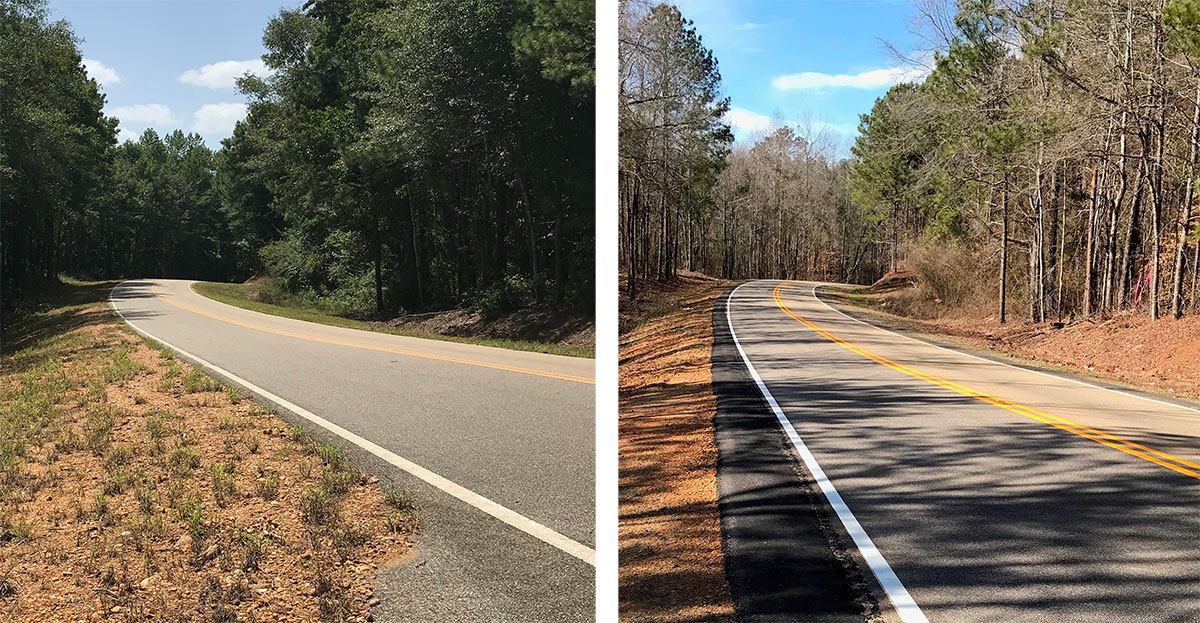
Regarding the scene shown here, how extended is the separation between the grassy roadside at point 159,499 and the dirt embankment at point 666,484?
1.15m

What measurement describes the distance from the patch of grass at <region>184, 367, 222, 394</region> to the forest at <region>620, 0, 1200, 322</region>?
299cm

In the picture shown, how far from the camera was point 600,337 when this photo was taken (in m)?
3.13

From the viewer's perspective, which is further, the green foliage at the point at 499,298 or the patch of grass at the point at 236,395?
the green foliage at the point at 499,298

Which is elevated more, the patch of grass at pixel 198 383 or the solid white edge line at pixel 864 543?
the patch of grass at pixel 198 383

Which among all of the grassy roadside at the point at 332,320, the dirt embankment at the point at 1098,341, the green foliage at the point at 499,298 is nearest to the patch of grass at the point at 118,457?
the grassy roadside at the point at 332,320

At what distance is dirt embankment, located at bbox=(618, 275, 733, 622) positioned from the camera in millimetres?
2855

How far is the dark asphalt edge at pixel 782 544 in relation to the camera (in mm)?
2613

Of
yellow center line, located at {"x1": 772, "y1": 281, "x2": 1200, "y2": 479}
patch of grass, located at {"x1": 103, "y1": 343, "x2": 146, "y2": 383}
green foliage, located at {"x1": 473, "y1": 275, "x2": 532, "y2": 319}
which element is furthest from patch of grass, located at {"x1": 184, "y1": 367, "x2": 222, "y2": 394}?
yellow center line, located at {"x1": 772, "y1": 281, "x2": 1200, "y2": 479}

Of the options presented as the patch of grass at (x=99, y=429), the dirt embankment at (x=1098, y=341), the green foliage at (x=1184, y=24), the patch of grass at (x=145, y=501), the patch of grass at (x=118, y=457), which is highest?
the green foliage at (x=1184, y=24)

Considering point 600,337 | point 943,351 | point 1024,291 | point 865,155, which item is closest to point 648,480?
point 600,337

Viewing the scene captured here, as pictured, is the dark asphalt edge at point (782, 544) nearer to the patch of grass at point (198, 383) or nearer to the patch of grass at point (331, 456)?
the patch of grass at point (331, 456)

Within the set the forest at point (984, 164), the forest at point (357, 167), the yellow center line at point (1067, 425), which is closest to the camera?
the forest at point (357, 167)

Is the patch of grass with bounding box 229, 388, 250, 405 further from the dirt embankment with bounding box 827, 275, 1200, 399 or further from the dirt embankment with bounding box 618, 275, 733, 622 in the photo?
the dirt embankment with bounding box 827, 275, 1200, 399

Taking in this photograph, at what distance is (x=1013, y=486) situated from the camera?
4027 millimetres
